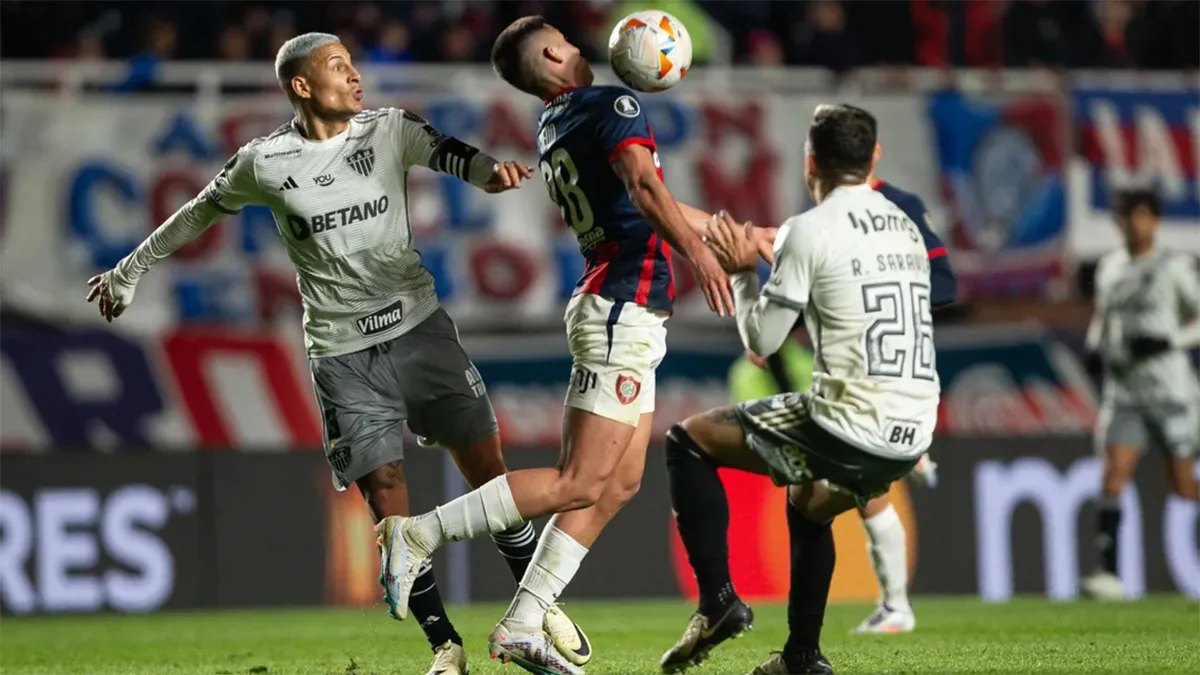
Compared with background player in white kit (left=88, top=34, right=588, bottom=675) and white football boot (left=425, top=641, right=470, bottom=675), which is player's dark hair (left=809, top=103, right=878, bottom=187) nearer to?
background player in white kit (left=88, top=34, right=588, bottom=675)

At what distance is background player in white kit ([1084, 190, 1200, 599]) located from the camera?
38.2ft

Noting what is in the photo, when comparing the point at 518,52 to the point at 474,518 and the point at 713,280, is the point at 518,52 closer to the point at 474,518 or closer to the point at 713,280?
the point at 713,280

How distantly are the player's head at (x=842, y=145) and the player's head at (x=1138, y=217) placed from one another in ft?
21.0

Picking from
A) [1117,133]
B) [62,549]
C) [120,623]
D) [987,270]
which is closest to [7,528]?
[62,549]

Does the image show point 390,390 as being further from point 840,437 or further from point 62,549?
point 62,549

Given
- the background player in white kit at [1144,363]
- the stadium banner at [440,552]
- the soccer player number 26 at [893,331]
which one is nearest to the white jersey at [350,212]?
the soccer player number 26 at [893,331]

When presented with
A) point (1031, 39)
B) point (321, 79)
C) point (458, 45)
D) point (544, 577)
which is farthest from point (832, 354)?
point (1031, 39)

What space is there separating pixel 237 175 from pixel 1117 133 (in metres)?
10.0

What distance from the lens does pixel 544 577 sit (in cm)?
605

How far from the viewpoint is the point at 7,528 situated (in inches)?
468

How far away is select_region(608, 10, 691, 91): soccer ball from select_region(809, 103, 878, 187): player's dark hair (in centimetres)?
70

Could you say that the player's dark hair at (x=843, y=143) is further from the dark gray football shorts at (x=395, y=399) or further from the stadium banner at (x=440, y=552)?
the stadium banner at (x=440, y=552)

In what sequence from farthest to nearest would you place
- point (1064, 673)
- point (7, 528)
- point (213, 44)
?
1. point (213, 44)
2. point (7, 528)
3. point (1064, 673)

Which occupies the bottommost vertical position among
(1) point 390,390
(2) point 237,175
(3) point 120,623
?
(3) point 120,623
